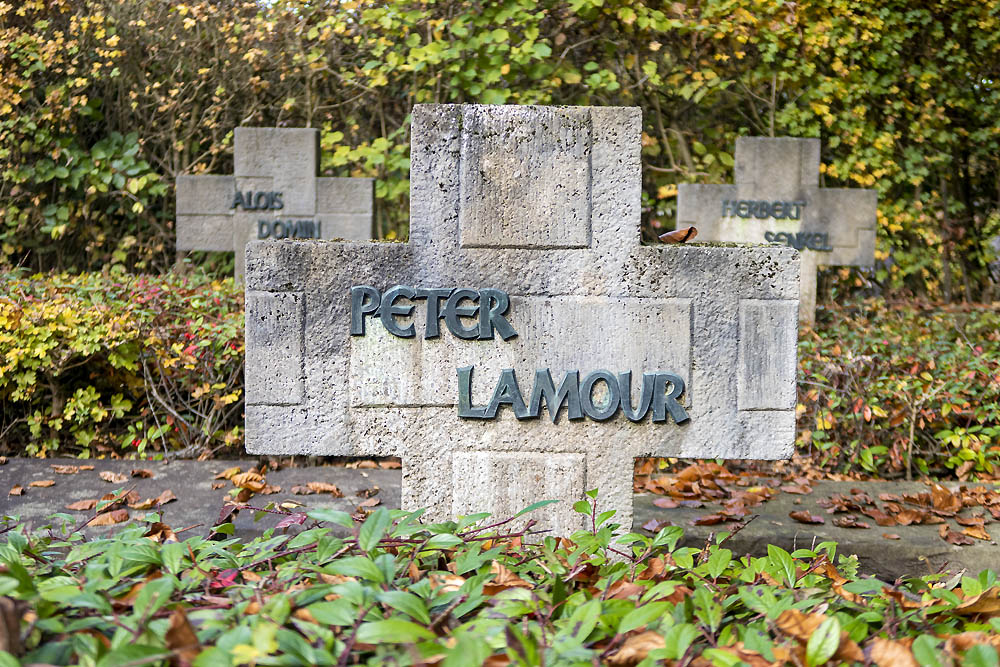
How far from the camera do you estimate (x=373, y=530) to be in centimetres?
167

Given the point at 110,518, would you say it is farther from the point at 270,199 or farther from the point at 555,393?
the point at 270,199

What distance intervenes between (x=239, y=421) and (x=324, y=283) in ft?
6.66

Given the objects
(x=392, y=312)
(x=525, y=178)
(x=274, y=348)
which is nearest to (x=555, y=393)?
(x=392, y=312)

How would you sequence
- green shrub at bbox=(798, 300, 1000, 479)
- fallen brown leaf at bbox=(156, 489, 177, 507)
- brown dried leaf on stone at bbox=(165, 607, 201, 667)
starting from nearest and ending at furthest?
1. brown dried leaf on stone at bbox=(165, 607, 201, 667)
2. fallen brown leaf at bbox=(156, 489, 177, 507)
3. green shrub at bbox=(798, 300, 1000, 479)

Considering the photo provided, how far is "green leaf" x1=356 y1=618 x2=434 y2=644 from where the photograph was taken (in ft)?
3.95

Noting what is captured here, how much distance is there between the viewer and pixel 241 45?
7.97 m

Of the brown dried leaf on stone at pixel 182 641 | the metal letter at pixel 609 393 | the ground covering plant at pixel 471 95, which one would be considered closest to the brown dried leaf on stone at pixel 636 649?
the brown dried leaf on stone at pixel 182 641

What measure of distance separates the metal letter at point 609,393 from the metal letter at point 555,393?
20mm

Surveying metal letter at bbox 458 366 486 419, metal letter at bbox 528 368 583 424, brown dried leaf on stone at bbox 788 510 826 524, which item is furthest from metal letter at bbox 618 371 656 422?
brown dried leaf on stone at bbox 788 510 826 524

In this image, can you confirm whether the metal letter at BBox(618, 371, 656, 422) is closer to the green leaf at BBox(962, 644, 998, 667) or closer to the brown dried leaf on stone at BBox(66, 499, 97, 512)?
the green leaf at BBox(962, 644, 998, 667)

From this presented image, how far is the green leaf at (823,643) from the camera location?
4.22 ft

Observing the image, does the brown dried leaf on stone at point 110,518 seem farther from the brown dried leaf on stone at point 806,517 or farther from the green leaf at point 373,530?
the brown dried leaf on stone at point 806,517

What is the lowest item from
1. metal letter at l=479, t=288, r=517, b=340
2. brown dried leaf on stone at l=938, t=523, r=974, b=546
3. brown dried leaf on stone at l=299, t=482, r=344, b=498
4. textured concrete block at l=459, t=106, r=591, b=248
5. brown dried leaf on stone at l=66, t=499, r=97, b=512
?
brown dried leaf on stone at l=938, t=523, r=974, b=546

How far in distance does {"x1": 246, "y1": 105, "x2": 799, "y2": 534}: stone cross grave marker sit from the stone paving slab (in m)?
0.51
